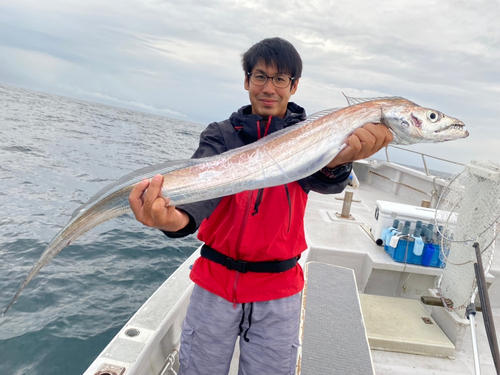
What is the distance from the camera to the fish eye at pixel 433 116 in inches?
84.2

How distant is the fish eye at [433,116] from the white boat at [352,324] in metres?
2.36

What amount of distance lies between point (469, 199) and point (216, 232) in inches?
125

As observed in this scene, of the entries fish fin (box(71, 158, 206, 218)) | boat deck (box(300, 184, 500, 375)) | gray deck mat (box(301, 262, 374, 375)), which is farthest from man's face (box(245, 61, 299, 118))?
boat deck (box(300, 184, 500, 375))

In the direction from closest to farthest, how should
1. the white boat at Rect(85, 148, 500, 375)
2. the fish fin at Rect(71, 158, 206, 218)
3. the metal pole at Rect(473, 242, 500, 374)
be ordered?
1. the fish fin at Rect(71, 158, 206, 218)
2. the metal pole at Rect(473, 242, 500, 374)
3. the white boat at Rect(85, 148, 500, 375)

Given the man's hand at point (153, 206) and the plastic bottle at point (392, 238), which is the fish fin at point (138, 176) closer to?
the man's hand at point (153, 206)

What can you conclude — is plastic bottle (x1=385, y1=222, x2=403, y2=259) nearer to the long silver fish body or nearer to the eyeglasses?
the long silver fish body

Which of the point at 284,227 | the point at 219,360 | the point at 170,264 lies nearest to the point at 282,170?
the point at 284,227

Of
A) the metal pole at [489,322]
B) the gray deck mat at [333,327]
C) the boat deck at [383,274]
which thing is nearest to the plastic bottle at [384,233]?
the boat deck at [383,274]

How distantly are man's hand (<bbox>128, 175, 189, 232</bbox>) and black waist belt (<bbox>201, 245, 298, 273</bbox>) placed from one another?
1.42 ft

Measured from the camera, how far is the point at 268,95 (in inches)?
98.9

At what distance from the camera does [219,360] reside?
2.34 metres

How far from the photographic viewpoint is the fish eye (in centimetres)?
214

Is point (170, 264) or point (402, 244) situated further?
point (170, 264)

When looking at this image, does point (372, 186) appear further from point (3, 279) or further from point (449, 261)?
point (3, 279)
